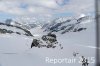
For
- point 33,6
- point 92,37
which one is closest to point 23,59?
point 33,6

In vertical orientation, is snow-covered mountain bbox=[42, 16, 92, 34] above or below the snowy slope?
above

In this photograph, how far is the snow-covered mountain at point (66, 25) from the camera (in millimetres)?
4922

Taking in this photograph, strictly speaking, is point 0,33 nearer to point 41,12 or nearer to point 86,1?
point 41,12

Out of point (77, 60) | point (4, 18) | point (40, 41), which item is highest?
point (4, 18)

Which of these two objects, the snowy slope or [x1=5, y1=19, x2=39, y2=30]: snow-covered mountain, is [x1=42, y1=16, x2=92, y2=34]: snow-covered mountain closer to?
the snowy slope

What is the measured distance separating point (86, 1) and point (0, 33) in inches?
60.9

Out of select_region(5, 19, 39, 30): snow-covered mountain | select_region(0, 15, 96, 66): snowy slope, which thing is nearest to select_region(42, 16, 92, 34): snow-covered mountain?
select_region(0, 15, 96, 66): snowy slope

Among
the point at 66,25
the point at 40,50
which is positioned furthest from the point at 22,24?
the point at 66,25

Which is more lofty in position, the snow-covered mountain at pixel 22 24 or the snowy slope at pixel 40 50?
the snow-covered mountain at pixel 22 24

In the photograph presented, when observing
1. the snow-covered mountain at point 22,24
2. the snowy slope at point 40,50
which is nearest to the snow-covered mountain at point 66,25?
the snowy slope at point 40,50

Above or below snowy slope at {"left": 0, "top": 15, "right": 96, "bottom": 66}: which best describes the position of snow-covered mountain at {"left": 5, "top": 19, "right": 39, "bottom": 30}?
above

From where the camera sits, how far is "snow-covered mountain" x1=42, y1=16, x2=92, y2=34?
492cm

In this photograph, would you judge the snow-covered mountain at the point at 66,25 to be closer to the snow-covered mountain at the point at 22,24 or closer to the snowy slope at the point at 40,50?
the snowy slope at the point at 40,50

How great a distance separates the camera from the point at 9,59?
16.1ft
